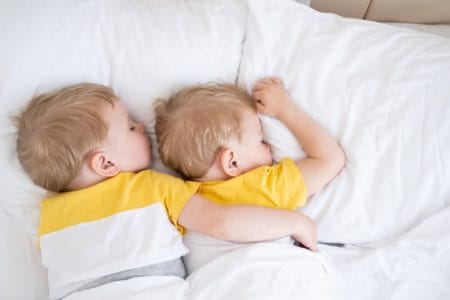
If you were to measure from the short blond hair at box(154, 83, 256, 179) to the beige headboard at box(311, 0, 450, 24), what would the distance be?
551 millimetres

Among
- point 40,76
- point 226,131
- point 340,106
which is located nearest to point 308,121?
point 340,106

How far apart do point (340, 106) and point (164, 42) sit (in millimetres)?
463

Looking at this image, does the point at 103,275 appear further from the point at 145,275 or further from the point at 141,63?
the point at 141,63

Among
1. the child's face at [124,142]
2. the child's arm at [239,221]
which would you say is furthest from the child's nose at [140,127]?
the child's arm at [239,221]

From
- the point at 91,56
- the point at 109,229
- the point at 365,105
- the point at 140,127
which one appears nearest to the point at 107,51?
the point at 91,56

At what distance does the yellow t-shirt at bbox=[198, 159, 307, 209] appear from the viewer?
0.91 m

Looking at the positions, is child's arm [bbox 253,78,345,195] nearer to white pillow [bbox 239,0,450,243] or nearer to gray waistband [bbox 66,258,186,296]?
white pillow [bbox 239,0,450,243]

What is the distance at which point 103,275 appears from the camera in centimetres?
84

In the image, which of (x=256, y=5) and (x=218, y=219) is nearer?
(x=218, y=219)

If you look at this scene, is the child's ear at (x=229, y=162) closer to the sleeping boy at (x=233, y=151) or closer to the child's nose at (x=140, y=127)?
the sleeping boy at (x=233, y=151)

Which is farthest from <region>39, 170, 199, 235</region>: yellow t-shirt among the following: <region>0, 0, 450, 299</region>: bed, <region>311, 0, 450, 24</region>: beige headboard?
<region>311, 0, 450, 24</region>: beige headboard

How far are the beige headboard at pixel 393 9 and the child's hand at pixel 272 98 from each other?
17.6 inches

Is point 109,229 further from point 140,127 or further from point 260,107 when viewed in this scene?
point 260,107

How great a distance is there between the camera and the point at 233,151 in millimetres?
919
